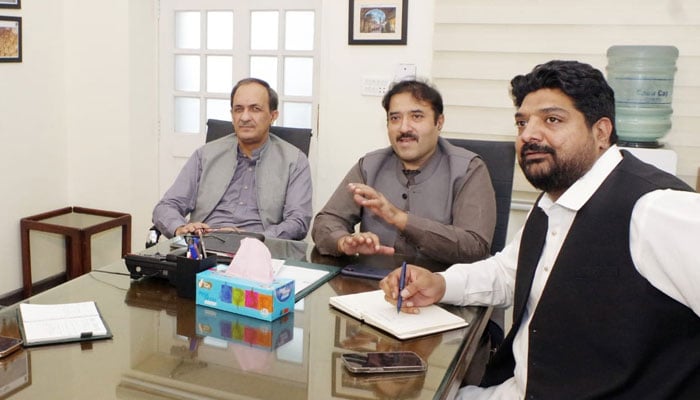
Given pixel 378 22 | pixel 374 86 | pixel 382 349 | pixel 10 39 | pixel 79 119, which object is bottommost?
pixel 382 349

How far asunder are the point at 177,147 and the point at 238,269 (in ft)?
8.69

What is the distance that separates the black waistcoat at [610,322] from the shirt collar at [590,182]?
22 millimetres

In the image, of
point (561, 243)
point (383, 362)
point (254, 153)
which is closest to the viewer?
point (383, 362)

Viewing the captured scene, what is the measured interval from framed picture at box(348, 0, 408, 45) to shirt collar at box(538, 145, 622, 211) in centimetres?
193

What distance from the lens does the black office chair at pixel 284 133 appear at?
3043 mm

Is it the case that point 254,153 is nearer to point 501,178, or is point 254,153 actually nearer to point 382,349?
point 501,178

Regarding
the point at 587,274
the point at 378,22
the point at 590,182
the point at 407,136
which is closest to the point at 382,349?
the point at 587,274

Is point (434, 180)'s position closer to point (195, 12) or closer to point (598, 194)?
point (598, 194)

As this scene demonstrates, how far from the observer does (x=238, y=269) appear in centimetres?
148

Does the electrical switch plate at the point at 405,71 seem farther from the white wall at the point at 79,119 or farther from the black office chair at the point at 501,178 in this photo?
the white wall at the point at 79,119

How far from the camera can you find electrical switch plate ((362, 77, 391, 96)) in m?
3.26

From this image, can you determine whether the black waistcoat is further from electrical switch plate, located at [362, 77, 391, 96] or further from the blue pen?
electrical switch plate, located at [362, 77, 391, 96]

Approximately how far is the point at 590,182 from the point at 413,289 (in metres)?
0.45

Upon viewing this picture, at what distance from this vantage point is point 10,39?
133 inches
